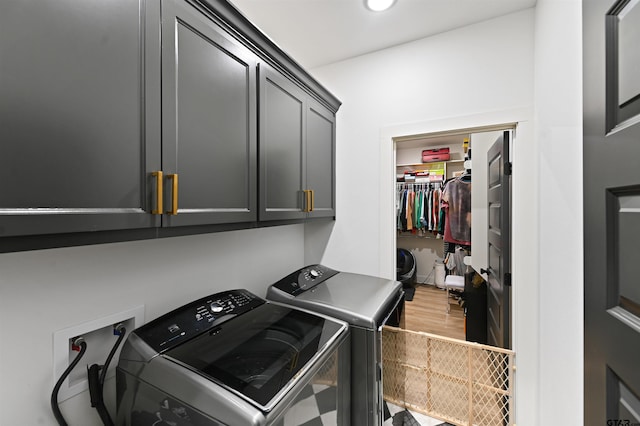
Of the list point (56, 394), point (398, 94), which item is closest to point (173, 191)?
point (56, 394)

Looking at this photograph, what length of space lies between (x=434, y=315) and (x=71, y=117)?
3726mm

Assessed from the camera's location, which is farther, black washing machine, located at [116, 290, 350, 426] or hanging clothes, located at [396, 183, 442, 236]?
hanging clothes, located at [396, 183, 442, 236]

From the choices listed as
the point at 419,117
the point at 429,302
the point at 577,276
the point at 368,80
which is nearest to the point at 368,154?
the point at 419,117

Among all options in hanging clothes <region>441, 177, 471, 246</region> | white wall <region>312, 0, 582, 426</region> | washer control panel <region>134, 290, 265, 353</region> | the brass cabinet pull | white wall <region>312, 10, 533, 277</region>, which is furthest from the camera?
hanging clothes <region>441, 177, 471, 246</region>

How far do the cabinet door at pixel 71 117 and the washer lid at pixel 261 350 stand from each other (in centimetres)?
50

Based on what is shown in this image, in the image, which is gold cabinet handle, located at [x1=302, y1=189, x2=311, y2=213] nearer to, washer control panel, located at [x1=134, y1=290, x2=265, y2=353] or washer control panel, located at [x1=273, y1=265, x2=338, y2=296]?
washer control panel, located at [x1=273, y1=265, x2=338, y2=296]

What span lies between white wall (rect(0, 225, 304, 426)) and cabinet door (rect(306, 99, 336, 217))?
28.7 inches

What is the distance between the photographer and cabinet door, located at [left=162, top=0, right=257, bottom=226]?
879 millimetres

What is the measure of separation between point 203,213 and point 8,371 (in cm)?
70

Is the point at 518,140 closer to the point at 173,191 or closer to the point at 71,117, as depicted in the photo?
the point at 173,191

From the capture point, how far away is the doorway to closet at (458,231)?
1839 mm

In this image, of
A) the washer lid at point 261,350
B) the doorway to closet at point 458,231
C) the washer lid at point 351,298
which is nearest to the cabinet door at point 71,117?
the washer lid at point 261,350

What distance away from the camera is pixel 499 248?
6.29ft

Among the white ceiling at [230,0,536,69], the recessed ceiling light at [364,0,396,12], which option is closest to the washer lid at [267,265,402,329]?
the white ceiling at [230,0,536,69]
